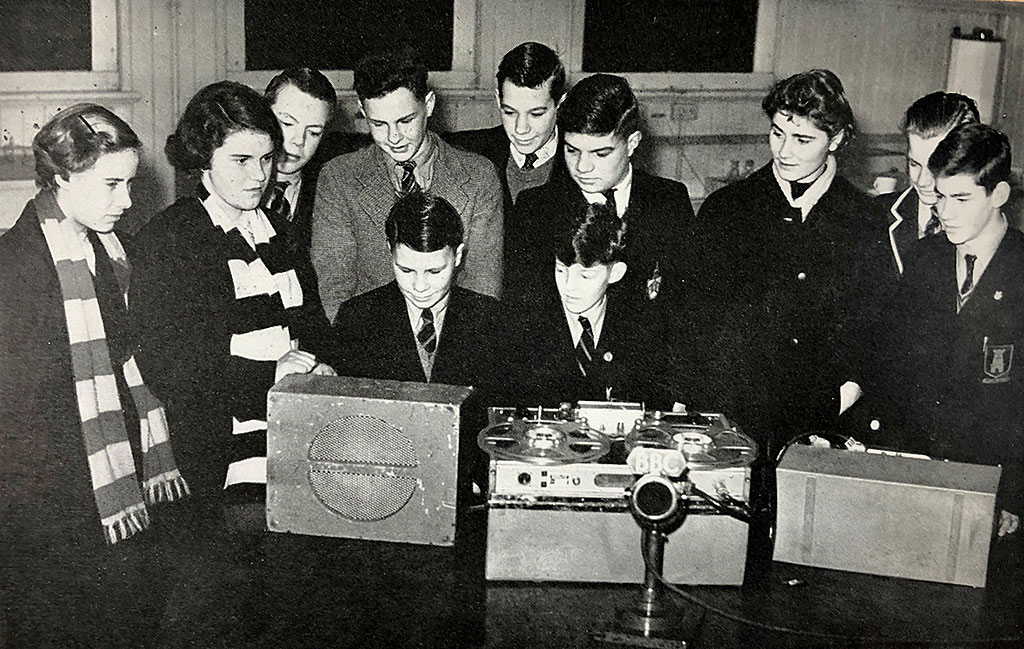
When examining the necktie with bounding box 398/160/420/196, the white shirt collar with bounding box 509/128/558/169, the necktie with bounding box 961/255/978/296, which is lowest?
the necktie with bounding box 961/255/978/296

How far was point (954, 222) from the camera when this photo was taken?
3113mm

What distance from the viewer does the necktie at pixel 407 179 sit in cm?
309

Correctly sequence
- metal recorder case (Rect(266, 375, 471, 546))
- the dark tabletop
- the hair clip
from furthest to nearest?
the hair clip
metal recorder case (Rect(266, 375, 471, 546))
the dark tabletop

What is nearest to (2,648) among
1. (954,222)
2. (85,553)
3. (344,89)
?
(85,553)

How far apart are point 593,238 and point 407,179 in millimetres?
583

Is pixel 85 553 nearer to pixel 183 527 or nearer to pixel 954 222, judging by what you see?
pixel 183 527

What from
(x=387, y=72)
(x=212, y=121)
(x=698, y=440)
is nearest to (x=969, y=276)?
(x=698, y=440)

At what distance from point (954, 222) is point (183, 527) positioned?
7.81 ft

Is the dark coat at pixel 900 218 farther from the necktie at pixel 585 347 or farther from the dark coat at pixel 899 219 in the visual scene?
the necktie at pixel 585 347

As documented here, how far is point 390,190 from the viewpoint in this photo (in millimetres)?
3086

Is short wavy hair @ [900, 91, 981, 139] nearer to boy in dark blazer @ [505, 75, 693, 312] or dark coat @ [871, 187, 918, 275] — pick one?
dark coat @ [871, 187, 918, 275]

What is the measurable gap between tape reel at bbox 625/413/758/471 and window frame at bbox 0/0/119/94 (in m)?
1.71

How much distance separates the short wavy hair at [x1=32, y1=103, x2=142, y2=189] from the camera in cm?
278

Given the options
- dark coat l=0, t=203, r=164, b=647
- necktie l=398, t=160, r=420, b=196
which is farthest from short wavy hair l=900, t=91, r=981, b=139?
dark coat l=0, t=203, r=164, b=647
